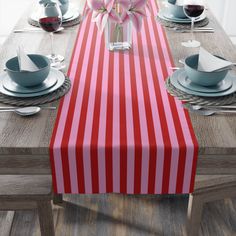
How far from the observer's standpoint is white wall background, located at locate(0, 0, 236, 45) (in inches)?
123

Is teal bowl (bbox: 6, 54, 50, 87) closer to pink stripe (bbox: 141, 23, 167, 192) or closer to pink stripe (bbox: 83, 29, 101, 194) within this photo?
pink stripe (bbox: 83, 29, 101, 194)

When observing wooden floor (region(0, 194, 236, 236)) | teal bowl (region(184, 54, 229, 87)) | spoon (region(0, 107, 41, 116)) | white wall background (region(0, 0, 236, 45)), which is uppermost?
teal bowl (region(184, 54, 229, 87))

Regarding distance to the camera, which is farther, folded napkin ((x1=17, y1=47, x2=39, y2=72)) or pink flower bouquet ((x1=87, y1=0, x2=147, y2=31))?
pink flower bouquet ((x1=87, y1=0, x2=147, y2=31))

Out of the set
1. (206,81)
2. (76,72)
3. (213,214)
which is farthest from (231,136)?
(213,214)

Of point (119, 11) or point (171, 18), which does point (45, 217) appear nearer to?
point (119, 11)

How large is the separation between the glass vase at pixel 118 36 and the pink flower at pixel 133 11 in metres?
0.09

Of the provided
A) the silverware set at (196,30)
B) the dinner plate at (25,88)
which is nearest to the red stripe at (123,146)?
the dinner plate at (25,88)

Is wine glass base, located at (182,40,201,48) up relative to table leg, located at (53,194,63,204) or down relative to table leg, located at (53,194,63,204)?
up

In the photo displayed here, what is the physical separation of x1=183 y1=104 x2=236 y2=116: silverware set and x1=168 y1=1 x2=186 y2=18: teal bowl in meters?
0.79

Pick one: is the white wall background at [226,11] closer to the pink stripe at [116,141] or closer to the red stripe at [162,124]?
the red stripe at [162,124]

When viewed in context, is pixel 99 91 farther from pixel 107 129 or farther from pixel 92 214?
pixel 92 214

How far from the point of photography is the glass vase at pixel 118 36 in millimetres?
1635

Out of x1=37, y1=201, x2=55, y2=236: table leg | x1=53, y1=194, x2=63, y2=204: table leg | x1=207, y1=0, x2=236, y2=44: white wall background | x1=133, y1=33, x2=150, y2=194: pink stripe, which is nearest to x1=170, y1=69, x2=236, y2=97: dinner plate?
x1=133, y1=33, x2=150, y2=194: pink stripe

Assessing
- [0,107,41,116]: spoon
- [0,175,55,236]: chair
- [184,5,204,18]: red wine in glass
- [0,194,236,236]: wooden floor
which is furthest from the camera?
[0,194,236,236]: wooden floor
